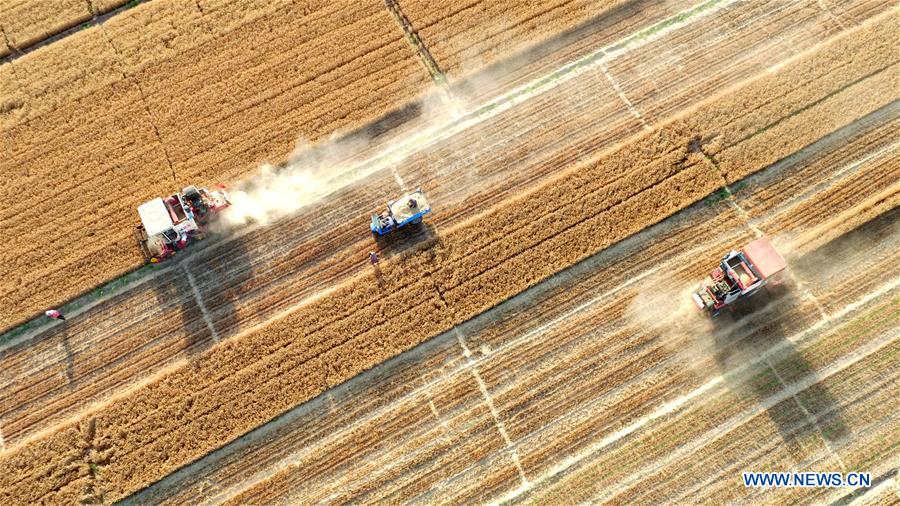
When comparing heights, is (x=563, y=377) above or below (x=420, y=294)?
below

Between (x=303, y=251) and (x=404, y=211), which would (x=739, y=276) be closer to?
(x=404, y=211)

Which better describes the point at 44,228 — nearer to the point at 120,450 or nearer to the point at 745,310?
the point at 120,450

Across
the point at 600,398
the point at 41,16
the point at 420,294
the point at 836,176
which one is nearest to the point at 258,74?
the point at 41,16

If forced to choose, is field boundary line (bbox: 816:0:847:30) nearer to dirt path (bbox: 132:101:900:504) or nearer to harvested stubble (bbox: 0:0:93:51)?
dirt path (bbox: 132:101:900:504)

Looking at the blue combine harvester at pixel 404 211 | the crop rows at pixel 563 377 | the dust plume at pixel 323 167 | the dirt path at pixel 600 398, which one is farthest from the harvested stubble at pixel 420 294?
the dust plume at pixel 323 167

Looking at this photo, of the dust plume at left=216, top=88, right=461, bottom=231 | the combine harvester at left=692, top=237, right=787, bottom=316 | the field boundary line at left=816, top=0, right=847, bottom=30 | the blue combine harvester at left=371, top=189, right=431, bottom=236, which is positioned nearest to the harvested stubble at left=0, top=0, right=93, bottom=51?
the dust plume at left=216, top=88, right=461, bottom=231

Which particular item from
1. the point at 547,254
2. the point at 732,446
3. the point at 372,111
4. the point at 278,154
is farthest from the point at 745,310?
the point at 278,154
